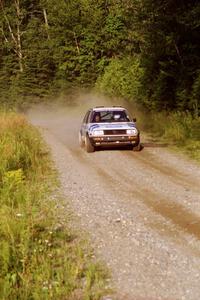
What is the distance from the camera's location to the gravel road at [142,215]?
6418mm

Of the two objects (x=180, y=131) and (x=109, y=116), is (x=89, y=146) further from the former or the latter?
(x=180, y=131)

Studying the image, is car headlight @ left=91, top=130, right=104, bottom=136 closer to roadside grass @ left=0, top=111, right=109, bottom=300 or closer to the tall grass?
the tall grass

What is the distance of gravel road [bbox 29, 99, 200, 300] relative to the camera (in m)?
6.42

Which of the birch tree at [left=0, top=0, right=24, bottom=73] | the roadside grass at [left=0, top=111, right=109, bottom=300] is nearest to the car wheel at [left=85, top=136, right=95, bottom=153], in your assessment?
the roadside grass at [left=0, top=111, right=109, bottom=300]

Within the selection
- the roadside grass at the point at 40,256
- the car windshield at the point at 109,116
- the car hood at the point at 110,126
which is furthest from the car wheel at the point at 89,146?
the roadside grass at the point at 40,256

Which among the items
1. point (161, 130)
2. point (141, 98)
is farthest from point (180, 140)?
point (141, 98)

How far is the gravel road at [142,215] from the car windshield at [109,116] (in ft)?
7.33

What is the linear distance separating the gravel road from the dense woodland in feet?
42.9

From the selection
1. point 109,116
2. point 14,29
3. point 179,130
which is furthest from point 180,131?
point 14,29

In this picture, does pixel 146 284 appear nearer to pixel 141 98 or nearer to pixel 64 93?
pixel 141 98

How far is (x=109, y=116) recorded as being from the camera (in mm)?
19922

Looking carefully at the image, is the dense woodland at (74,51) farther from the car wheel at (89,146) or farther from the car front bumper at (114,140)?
the car wheel at (89,146)

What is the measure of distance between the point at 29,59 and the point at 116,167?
41.4 meters

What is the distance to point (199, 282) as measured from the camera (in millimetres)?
6297
